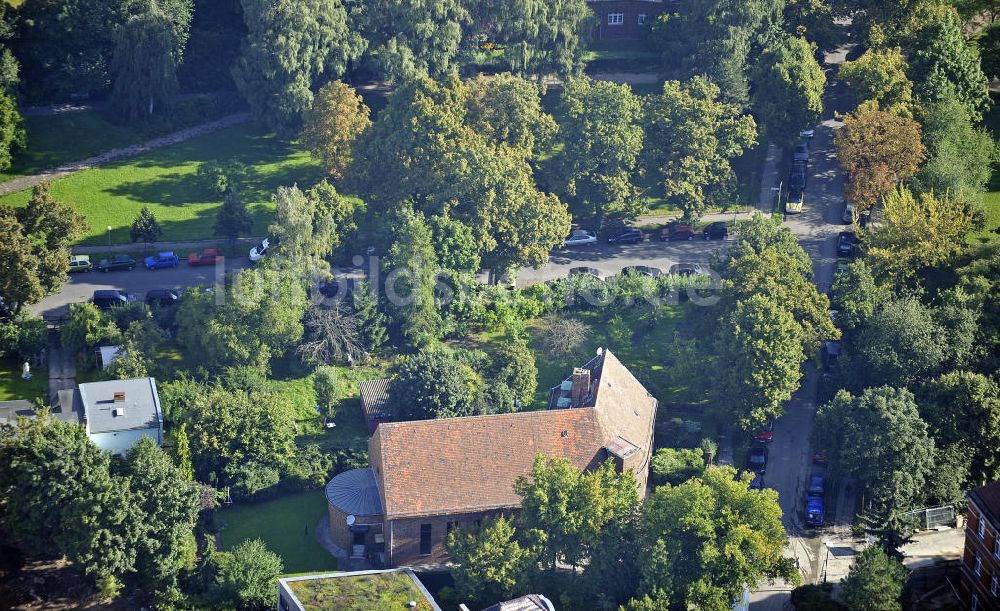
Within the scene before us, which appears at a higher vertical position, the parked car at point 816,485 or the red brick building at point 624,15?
the red brick building at point 624,15

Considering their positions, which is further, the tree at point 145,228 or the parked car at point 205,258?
the tree at point 145,228

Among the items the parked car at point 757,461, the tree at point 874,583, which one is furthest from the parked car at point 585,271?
the tree at point 874,583

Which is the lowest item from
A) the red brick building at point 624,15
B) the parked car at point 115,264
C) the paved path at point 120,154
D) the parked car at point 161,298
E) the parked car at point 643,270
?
the parked car at point 161,298

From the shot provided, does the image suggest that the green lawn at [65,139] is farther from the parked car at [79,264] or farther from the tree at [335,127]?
the tree at [335,127]

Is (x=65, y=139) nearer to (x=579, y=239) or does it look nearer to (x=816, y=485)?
(x=579, y=239)

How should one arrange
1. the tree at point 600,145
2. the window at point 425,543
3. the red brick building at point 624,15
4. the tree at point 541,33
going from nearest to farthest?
the window at point 425,543
the tree at point 600,145
the tree at point 541,33
the red brick building at point 624,15

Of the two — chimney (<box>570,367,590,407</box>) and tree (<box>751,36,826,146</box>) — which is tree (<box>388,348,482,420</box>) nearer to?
chimney (<box>570,367,590,407</box>)

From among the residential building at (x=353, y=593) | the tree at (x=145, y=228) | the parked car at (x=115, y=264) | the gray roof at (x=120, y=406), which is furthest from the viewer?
the tree at (x=145, y=228)
